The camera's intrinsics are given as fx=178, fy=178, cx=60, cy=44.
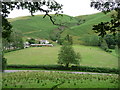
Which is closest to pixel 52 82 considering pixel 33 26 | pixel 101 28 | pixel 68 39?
pixel 68 39

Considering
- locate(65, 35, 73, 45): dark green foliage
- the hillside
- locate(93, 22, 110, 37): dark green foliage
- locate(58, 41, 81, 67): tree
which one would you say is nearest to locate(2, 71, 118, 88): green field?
locate(65, 35, 73, 45): dark green foliage

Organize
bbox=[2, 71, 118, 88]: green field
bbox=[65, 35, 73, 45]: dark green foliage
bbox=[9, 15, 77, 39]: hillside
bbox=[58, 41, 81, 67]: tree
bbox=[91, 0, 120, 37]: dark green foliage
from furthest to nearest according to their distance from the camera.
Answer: bbox=[9, 15, 77, 39]: hillside
bbox=[58, 41, 81, 67]: tree
bbox=[65, 35, 73, 45]: dark green foliage
bbox=[2, 71, 118, 88]: green field
bbox=[91, 0, 120, 37]: dark green foliage

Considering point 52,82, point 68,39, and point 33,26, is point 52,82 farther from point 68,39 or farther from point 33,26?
point 33,26

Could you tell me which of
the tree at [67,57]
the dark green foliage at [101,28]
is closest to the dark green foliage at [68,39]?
the tree at [67,57]

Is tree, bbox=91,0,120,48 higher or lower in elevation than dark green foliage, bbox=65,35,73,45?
higher

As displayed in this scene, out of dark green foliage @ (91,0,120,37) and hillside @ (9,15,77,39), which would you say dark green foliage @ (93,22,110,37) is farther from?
hillside @ (9,15,77,39)

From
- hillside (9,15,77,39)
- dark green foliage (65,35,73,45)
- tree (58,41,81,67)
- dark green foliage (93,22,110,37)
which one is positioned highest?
hillside (9,15,77,39)

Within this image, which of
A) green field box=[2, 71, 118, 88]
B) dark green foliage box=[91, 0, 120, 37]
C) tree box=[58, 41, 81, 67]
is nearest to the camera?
dark green foliage box=[91, 0, 120, 37]

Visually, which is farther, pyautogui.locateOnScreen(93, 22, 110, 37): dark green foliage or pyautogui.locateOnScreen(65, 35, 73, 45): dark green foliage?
pyautogui.locateOnScreen(65, 35, 73, 45): dark green foliage

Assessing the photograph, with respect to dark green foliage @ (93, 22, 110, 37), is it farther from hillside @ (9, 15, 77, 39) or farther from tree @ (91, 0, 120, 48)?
hillside @ (9, 15, 77, 39)

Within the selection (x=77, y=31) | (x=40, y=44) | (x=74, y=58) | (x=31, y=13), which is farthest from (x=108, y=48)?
(x=31, y=13)

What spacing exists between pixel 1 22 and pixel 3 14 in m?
0.53

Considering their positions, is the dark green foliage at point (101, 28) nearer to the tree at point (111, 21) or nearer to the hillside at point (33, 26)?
the tree at point (111, 21)

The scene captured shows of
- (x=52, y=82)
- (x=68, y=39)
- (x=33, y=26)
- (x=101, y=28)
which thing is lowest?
(x=52, y=82)
